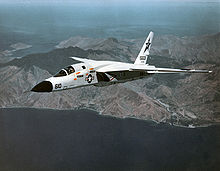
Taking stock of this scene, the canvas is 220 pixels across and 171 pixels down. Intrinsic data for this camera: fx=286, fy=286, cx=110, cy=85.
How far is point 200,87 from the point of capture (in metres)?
73.9

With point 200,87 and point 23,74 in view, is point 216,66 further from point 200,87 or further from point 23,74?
point 23,74

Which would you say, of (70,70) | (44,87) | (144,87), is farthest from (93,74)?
(144,87)

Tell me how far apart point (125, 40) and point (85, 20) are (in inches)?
439

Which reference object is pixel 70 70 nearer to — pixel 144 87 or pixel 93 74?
pixel 93 74

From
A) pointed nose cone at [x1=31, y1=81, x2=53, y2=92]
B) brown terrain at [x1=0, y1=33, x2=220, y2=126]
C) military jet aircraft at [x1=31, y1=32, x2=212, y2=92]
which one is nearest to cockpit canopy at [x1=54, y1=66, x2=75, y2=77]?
military jet aircraft at [x1=31, y1=32, x2=212, y2=92]

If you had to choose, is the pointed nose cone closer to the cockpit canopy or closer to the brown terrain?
the cockpit canopy

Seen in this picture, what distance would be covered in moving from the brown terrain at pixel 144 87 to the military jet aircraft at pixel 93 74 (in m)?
51.8

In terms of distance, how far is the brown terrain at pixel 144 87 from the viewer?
228ft

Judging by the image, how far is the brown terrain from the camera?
69562 mm

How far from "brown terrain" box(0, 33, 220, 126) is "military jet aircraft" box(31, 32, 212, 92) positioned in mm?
51776

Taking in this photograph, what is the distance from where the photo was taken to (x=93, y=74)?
15.1 meters

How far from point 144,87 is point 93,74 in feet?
194

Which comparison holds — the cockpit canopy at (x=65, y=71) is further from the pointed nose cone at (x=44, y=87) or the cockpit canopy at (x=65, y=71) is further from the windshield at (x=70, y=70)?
the pointed nose cone at (x=44, y=87)

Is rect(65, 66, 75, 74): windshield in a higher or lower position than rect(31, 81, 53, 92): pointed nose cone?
higher
